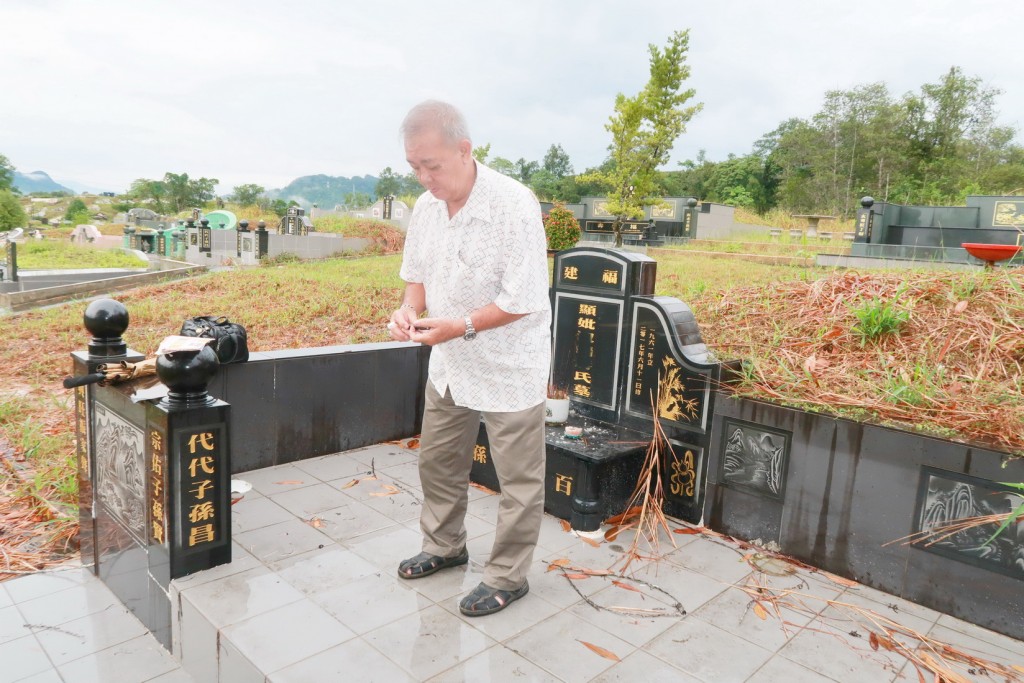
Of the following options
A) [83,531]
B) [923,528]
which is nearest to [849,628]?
[923,528]

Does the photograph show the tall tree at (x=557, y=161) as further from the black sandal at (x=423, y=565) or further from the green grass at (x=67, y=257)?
the black sandal at (x=423, y=565)

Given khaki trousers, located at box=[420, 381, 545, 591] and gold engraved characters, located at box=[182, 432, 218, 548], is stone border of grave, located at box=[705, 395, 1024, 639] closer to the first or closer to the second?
khaki trousers, located at box=[420, 381, 545, 591]

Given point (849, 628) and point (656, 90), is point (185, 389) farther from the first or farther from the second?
point (656, 90)

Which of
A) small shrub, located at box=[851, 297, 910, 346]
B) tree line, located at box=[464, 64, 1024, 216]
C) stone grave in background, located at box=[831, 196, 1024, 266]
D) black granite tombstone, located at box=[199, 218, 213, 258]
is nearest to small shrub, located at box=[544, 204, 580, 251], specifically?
small shrub, located at box=[851, 297, 910, 346]

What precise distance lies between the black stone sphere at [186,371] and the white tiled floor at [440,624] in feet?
2.29

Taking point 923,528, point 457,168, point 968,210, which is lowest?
point 923,528

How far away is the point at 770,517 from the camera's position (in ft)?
9.92

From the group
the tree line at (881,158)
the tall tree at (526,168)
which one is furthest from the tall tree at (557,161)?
the tree line at (881,158)

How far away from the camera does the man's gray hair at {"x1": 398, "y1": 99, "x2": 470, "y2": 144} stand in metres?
1.97

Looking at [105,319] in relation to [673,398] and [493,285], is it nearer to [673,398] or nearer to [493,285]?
[493,285]

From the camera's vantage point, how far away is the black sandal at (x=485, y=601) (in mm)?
2252

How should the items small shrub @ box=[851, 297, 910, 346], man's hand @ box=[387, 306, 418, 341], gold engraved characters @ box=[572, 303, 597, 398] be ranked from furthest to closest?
gold engraved characters @ box=[572, 303, 597, 398]
small shrub @ box=[851, 297, 910, 346]
man's hand @ box=[387, 306, 418, 341]

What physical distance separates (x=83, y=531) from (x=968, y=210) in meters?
16.3

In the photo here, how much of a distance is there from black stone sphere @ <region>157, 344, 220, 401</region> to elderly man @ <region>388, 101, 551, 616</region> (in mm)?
723
